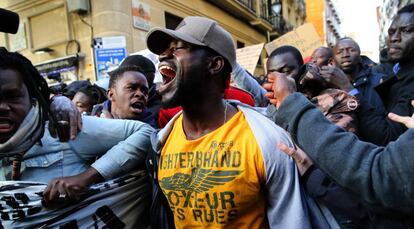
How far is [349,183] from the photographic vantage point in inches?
42.4

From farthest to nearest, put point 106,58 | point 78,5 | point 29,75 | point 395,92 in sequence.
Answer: point 78,5 → point 106,58 → point 395,92 → point 29,75

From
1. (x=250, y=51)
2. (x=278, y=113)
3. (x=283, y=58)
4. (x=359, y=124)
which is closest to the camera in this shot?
(x=278, y=113)

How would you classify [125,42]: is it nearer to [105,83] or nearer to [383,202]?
[105,83]

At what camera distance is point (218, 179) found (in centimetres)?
158

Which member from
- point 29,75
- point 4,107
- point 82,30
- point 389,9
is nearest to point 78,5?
point 82,30

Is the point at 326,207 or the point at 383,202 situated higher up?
the point at 383,202

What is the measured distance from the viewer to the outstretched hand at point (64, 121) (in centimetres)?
174

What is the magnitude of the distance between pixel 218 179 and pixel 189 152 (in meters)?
0.24

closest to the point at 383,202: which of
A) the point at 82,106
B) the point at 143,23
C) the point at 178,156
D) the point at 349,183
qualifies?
the point at 349,183

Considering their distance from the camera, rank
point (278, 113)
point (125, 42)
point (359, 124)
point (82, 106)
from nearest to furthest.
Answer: point (278, 113) → point (359, 124) → point (82, 106) → point (125, 42)

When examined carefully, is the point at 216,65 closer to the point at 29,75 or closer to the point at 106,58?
the point at 29,75

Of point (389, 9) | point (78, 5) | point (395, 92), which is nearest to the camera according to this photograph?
point (395, 92)

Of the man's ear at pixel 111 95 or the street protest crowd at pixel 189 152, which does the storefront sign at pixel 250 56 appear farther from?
the street protest crowd at pixel 189 152

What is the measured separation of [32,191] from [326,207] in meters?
1.34
